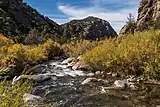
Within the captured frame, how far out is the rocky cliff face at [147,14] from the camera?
7556 centimetres

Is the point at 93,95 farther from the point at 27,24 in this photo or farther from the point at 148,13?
the point at 27,24

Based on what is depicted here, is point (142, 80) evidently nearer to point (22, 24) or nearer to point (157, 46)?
point (157, 46)

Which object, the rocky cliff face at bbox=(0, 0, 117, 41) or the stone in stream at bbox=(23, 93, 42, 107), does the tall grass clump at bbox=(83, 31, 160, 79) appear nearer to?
the stone in stream at bbox=(23, 93, 42, 107)

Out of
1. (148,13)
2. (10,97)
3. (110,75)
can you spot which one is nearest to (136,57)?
(110,75)

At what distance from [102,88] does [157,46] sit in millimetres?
4596

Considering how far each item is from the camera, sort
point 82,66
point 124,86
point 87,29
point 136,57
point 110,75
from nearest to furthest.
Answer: point 124,86, point 136,57, point 110,75, point 82,66, point 87,29

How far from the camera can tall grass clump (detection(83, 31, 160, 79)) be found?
17.5 meters

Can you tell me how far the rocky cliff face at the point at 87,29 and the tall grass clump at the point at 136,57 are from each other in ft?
286

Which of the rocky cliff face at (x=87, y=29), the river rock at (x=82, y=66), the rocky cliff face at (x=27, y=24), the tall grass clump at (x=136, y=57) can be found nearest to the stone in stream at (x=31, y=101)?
the tall grass clump at (x=136, y=57)

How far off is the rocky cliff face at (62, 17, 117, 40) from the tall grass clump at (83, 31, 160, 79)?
8710 centimetres

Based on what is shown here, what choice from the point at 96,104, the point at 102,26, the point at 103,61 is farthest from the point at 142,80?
the point at 102,26

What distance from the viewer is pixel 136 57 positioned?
18.9 m

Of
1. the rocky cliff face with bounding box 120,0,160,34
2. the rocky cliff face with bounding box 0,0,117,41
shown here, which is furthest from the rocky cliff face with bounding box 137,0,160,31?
the rocky cliff face with bounding box 0,0,117,41

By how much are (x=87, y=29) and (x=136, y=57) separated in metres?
116
